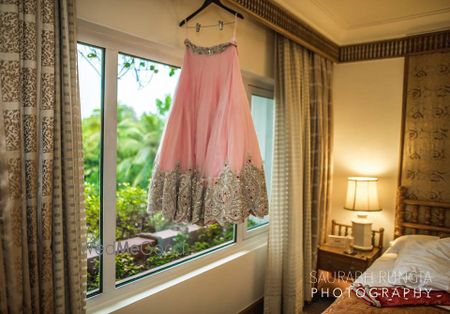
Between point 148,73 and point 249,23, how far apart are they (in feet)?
2.85

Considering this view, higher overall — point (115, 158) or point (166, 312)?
point (115, 158)

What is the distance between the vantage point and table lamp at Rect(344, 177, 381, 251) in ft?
9.22

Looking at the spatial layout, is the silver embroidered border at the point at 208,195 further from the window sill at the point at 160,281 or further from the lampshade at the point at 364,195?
the lampshade at the point at 364,195

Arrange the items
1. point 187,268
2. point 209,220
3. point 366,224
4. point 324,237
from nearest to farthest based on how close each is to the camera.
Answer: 1. point 209,220
2. point 187,268
3. point 366,224
4. point 324,237

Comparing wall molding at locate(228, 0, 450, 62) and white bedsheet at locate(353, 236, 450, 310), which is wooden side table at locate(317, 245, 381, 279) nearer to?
white bedsheet at locate(353, 236, 450, 310)

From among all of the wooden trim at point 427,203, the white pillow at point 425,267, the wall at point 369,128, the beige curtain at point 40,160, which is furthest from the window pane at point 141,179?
the wooden trim at point 427,203

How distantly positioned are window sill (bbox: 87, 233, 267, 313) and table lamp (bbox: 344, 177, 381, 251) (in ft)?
3.12

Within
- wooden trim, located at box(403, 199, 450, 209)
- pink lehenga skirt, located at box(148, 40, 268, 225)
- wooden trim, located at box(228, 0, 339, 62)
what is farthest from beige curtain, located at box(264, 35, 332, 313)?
pink lehenga skirt, located at box(148, 40, 268, 225)

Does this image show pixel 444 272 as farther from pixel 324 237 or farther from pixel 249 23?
pixel 249 23

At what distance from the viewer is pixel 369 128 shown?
10.1 ft

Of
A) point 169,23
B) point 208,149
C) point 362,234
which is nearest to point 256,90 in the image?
point 169,23

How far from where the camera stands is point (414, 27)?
111 inches

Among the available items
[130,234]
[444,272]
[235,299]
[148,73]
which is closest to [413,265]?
[444,272]

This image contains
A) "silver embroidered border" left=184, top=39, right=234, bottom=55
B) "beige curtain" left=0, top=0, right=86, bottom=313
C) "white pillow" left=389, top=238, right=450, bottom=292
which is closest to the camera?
"beige curtain" left=0, top=0, right=86, bottom=313
